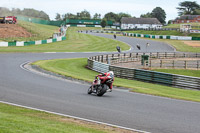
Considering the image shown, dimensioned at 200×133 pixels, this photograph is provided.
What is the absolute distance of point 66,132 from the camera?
378 inches

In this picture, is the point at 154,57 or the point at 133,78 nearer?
the point at 133,78

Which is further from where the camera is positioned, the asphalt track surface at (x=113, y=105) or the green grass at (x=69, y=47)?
the green grass at (x=69, y=47)

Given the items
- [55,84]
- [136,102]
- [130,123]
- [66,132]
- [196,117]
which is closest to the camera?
[66,132]

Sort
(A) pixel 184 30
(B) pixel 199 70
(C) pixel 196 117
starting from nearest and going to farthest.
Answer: (C) pixel 196 117 → (B) pixel 199 70 → (A) pixel 184 30

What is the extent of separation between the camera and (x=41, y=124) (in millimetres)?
10531

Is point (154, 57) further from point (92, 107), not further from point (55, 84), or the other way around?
point (92, 107)

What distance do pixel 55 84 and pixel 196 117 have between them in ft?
35.3

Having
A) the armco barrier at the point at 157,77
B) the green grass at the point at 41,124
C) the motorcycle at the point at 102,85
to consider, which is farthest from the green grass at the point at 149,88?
the green grass at the point at 41,124

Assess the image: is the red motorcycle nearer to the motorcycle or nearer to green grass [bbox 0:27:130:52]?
the motorcycle

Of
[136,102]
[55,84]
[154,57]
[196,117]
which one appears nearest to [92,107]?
[136,102]

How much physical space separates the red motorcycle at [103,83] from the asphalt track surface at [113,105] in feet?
1.33

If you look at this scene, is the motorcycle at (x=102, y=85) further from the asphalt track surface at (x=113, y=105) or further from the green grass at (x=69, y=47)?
the green grass at (x=69, y=47)

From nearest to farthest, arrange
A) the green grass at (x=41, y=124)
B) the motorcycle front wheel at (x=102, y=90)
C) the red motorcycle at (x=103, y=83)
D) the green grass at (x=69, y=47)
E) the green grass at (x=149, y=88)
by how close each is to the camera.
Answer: the green grass at (x=41, y=124) < the red motorcycle at (x=103, y=83) < the motorcycle front wheel at (x=102, y=90) < the green grass at (x=149, y=88) < the green grass at (x=69, y=47)

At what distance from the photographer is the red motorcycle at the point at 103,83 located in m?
17.1
